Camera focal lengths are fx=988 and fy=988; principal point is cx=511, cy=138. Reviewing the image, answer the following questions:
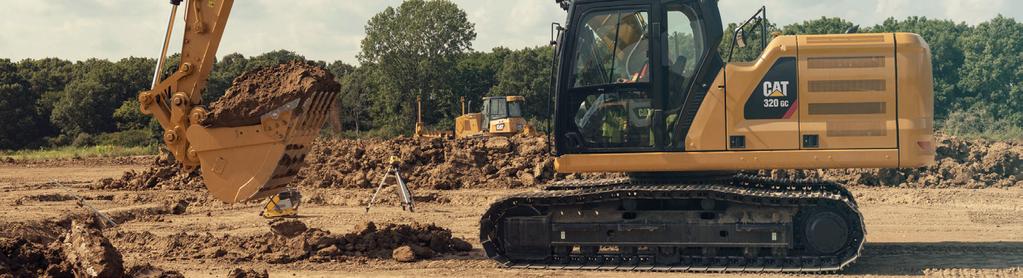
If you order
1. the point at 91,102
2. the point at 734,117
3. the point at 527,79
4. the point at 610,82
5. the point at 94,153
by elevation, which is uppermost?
the point at 527,79

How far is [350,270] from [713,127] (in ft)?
12.6

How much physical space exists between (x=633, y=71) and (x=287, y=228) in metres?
4.78

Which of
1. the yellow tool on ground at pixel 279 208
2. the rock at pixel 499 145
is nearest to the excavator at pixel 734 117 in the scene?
the yellow tool on ground at pixel 279 208

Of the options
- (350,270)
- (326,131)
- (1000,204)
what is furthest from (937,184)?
(326,131)

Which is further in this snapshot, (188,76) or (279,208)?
(279,208)

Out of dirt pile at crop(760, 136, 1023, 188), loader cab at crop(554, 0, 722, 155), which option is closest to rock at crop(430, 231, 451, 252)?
loader cab at crop(554, 0, 722, 155)

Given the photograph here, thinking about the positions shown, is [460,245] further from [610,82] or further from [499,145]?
[499,145]

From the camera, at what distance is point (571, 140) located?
9.48m

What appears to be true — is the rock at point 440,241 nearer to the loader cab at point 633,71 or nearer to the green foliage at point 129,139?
the loader cab at point 633,71

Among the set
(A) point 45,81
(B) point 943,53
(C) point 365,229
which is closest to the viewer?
(C) point 365,229

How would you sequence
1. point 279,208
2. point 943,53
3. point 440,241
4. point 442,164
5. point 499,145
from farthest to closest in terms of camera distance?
1. point 943,53
2. point 499,145
3. point 442,164
4. point 279,208
5. point 440,241

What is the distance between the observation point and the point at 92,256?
7.21 metres

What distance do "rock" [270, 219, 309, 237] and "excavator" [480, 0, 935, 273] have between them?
12.4 feet

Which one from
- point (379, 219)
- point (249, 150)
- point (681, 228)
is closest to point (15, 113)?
point (379, 219)
